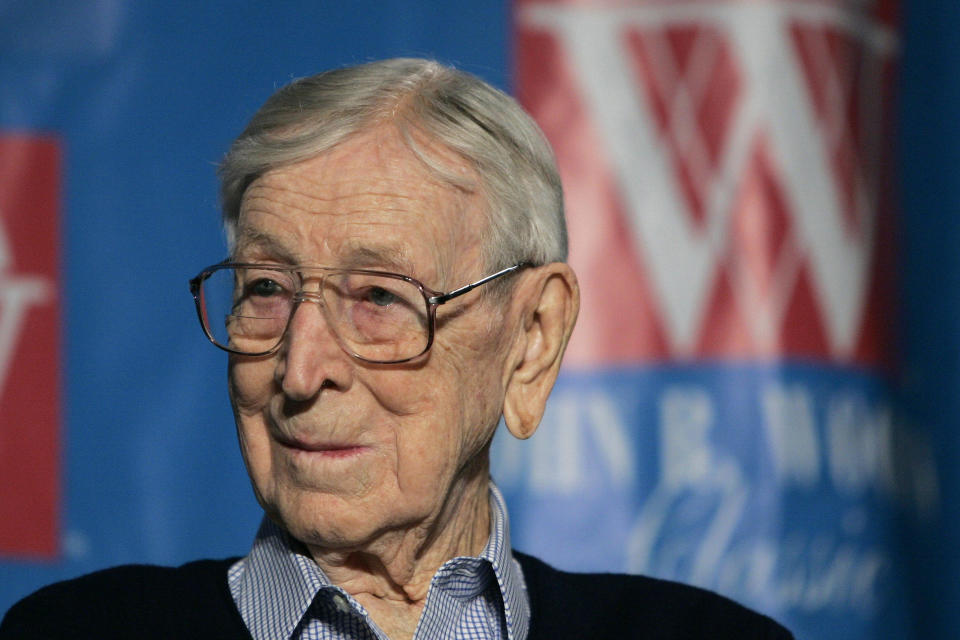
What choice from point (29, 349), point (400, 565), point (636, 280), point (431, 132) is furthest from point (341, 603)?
point (636, 280)

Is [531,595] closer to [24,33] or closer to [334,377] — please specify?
[334,377]

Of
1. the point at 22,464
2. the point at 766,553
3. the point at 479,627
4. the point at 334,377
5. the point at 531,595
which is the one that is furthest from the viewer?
the point at 766,553

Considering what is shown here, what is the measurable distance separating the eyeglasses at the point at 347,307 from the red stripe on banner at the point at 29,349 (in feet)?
3.97

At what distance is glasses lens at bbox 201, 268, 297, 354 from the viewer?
62.1 inches

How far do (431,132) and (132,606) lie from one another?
76 centimetres

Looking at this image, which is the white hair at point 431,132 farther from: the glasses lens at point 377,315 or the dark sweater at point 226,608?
the dark sweater at point 226,608

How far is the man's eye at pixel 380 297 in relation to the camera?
155 cm

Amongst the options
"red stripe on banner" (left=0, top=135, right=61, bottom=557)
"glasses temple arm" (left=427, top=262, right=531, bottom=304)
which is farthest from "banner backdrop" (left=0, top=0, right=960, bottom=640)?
"glasses temple arm" (left=427, top=262, right=531, bottom=304)

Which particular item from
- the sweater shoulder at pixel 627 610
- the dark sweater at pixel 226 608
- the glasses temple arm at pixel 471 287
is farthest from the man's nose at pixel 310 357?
the sweater shoulder at pixel 627 610

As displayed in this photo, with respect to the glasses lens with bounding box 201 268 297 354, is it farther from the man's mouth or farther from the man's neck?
the man's neck

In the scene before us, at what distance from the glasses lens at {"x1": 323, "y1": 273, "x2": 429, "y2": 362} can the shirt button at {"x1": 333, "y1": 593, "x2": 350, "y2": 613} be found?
1.02 feet

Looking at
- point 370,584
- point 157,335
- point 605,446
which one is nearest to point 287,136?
point 370,584

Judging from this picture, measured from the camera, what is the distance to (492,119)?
5.45 feet

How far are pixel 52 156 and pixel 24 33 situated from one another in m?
0.28
